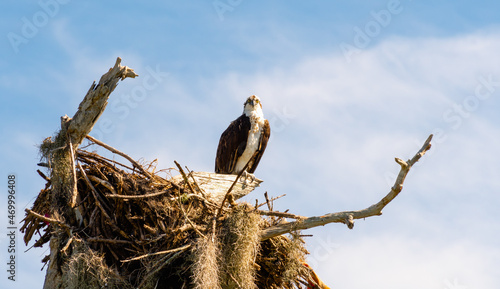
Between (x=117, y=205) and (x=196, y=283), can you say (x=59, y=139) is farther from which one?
(x=196, y=283)

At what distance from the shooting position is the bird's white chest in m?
8.46

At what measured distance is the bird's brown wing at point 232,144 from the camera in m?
8.46

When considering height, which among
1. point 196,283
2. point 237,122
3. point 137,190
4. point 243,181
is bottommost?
point 196,283

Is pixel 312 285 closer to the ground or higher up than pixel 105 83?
closer to the ground

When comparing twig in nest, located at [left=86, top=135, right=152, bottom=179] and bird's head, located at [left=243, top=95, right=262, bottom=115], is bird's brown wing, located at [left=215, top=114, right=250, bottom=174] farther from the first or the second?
twig in nest, located at [left=86, top=135, right=152, bottom=179]

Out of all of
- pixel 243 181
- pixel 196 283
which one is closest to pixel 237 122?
pixel 243 181

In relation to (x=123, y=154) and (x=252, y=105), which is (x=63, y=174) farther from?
(x=252, y=105)

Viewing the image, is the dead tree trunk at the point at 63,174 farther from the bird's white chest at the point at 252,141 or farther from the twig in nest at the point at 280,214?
the bird's white chest at the point at 252,141

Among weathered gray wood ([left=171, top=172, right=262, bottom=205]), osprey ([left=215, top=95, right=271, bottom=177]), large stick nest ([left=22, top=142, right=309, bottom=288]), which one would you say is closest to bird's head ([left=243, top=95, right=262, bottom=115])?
osprey ([left=215, top=95, right=271, bottom=177])

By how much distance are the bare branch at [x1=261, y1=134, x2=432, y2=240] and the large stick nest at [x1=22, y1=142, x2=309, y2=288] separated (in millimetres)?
185

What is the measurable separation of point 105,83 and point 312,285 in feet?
10.2

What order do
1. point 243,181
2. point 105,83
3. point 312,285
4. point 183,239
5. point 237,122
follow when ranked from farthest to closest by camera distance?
point 237,122
point 243,181
point 312,285
point 183,239
point 105,83

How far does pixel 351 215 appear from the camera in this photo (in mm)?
A: 5648

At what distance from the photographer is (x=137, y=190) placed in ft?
20.3
